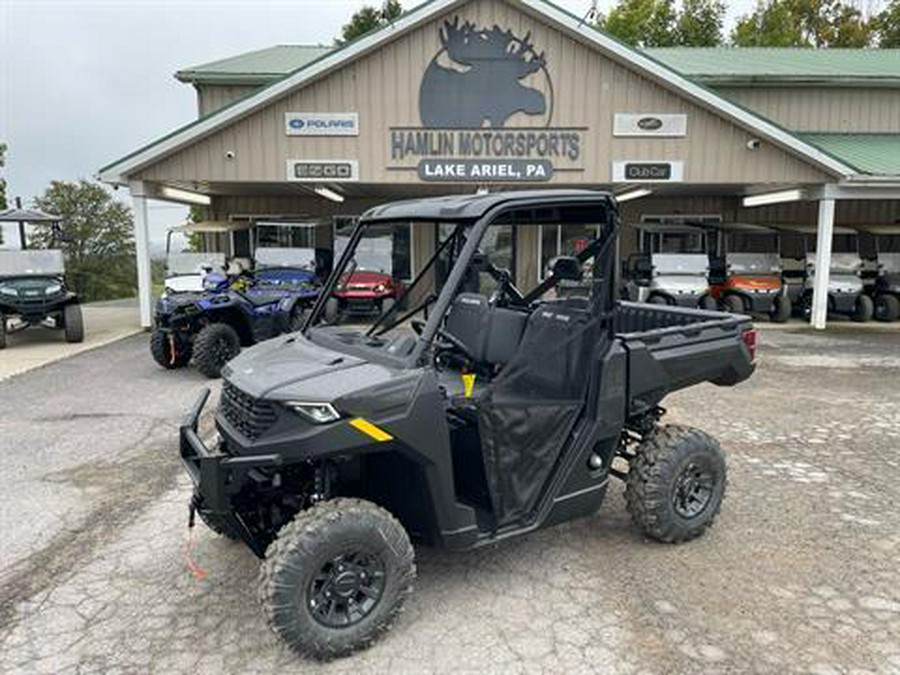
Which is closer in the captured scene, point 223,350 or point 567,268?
point 567,268

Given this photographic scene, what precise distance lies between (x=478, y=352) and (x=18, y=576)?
281cm

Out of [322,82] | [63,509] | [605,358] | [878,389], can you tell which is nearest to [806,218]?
A: [878,389]

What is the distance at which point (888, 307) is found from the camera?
14.9 meters

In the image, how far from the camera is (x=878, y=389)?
8.13 m

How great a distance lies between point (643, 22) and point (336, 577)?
35527 millimetres

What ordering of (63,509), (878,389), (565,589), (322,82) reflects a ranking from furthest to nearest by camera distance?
1. (322,82)
2. (878,389)
3. (63,509)
4. (565,589)

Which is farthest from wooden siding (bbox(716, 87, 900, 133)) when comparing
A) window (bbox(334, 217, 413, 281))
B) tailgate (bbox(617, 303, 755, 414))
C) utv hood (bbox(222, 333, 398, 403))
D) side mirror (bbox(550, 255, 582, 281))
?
utv hood (bbox(222, 333, 398, 403))

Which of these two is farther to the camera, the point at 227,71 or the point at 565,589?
the point at 227,71

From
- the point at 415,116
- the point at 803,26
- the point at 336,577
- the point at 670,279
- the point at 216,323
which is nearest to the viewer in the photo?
the point at 336,577

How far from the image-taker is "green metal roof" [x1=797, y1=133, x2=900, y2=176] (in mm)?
13633

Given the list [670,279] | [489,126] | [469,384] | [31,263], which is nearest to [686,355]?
[469,384]

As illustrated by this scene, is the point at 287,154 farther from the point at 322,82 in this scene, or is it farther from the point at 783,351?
the point at 783,351

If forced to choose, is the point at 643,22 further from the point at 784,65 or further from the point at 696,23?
the point at 784,65

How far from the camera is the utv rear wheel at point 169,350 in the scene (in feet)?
29.3
